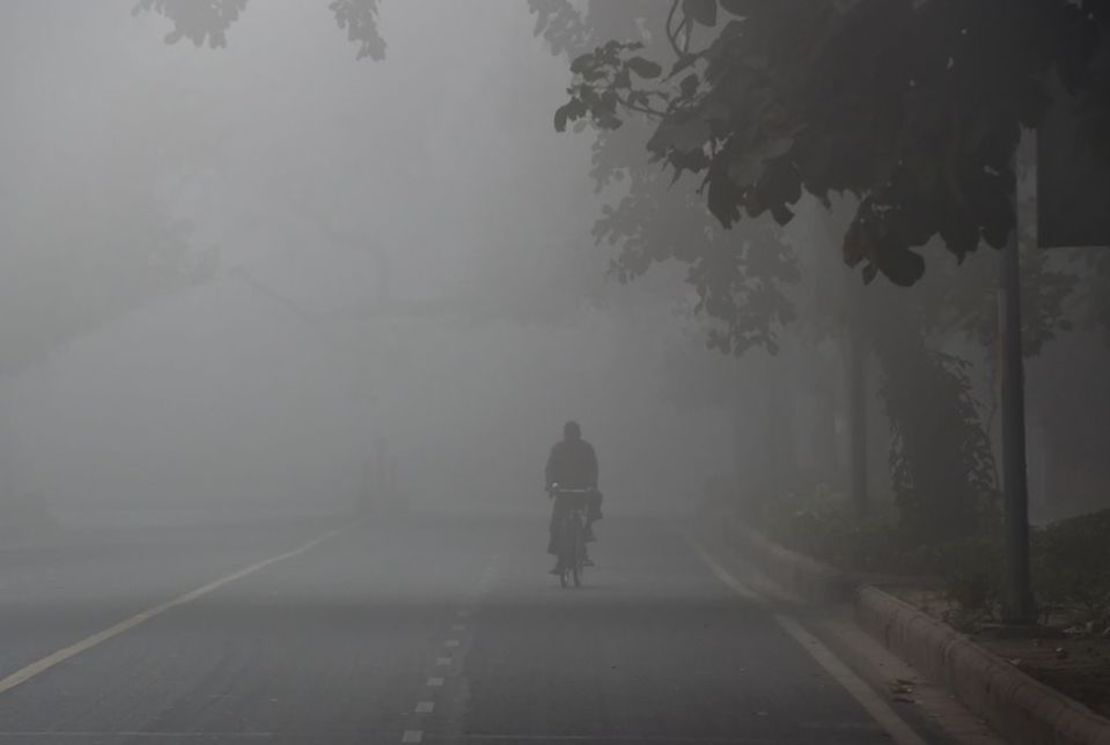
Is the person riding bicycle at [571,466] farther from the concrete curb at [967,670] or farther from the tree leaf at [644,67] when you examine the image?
the tree leaf at [644,67]

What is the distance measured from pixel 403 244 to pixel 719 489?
37790 mm

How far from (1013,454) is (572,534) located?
11.5 meters

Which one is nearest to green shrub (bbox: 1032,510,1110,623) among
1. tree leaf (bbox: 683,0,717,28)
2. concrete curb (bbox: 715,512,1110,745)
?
concrete curb (bbox: 715,512,1110,745)

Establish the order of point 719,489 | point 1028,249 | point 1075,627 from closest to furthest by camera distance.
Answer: point 1075,627 < point 1028,249 < point 719,489

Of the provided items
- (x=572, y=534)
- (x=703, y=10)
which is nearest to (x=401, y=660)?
(x=703, y=10)

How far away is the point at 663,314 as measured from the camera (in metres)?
82.2

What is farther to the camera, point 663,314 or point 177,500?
point 663,314

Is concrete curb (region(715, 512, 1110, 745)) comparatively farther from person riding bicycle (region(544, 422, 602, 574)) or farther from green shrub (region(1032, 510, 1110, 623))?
person riding bicycle (region(544, 422, 602, 574))

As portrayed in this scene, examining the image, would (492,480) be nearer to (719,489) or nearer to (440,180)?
(440,180)

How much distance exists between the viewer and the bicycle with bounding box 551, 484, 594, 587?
28.2m

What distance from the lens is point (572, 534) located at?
93.4 ft

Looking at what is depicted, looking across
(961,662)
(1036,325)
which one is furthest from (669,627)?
(1036,325)

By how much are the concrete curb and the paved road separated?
2.09ft

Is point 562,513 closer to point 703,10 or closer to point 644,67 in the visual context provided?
point 644,67
